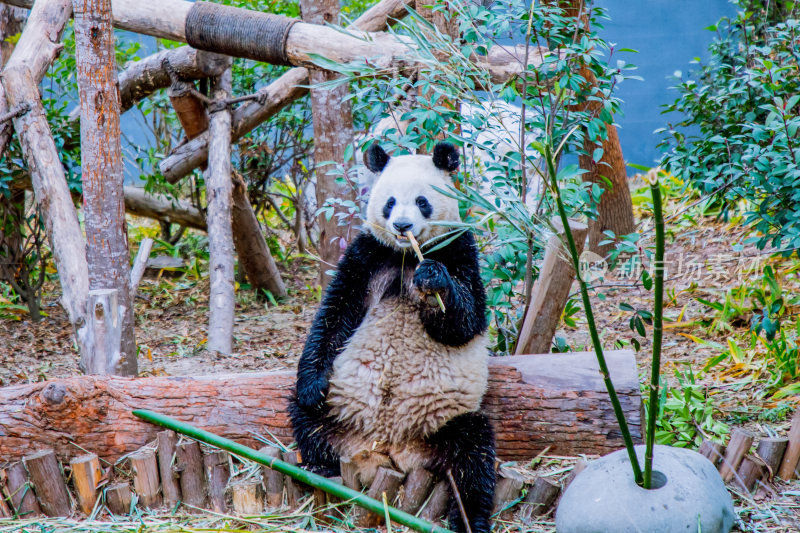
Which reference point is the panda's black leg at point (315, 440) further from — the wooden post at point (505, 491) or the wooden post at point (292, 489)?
the wooden post at point (505, 491)

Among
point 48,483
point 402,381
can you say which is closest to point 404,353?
point 402,381

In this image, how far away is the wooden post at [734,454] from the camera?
253 centimetres

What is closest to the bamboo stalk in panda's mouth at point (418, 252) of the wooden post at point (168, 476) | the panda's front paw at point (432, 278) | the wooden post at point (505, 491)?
the panda's front paw at point (432, 278)

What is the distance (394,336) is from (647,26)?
17.5ft

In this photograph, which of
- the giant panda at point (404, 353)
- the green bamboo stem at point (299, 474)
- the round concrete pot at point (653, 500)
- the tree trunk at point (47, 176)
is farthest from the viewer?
the tree trunk at point (47, 176)

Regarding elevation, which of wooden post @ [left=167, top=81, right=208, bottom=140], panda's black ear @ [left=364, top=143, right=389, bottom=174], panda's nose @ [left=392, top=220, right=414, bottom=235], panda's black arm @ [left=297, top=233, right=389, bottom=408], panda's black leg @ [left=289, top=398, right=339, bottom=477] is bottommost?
panda's black leg @ [left=289, top=398, right=339, bottom=477]

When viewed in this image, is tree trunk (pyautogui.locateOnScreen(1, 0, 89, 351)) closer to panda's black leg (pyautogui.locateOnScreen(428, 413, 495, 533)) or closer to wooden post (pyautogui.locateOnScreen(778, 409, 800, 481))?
panda's black leg (pyautogui.locateOnScreen(428, 413, 495, 533))

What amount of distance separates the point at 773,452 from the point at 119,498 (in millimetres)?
2419

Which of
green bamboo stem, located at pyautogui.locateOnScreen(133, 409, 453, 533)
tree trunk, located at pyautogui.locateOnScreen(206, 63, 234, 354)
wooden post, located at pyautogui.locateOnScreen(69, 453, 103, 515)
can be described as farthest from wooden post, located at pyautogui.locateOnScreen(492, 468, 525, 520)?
tree trunk, located at pyautogui.locateOnScreen(206, 63, 234, 354)

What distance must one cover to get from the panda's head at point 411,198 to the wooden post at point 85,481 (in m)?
1.38

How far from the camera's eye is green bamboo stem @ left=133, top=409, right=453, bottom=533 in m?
2.25

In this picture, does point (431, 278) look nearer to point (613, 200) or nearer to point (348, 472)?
point (348, 472)

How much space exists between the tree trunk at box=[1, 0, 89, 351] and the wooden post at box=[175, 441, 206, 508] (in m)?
1.19

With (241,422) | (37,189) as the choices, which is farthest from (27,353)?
(241,422)
